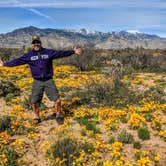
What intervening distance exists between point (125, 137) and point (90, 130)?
1.34m

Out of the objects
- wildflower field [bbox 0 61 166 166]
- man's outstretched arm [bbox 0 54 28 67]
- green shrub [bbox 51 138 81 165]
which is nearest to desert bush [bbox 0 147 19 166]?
wildflower field [bbox 0 61 166 166]

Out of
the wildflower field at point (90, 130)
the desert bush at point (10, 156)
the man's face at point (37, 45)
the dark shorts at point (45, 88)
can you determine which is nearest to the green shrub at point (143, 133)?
the wildflower field at point (90, 130)

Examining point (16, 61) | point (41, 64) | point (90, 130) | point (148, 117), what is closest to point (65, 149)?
point (90, 130)

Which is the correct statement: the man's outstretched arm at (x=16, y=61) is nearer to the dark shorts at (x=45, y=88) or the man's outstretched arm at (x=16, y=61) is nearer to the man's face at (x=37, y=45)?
the man's face at (x=37, y=45)

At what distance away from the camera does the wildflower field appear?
8.95 metres

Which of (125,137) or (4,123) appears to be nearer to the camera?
(125,137)

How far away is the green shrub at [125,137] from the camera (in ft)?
33.3

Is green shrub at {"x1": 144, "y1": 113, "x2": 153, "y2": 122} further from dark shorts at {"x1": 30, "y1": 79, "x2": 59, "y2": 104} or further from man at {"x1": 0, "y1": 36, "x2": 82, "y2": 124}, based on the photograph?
dark shorts at {"x1": 30, "y1": 79, "x2": 59, "y2": 104}

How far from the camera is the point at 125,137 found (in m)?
10.2

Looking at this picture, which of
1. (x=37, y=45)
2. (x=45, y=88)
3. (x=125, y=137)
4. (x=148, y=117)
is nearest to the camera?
(x=125, y=137)

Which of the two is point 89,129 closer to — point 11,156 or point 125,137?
point 125,137

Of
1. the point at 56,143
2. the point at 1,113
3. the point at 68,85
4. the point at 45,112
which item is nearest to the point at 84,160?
Answer: the point at 56,143

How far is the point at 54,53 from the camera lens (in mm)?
11148

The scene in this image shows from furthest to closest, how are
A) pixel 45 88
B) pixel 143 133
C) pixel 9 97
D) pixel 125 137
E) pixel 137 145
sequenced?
pixel 9 97 < pixel 45 88 < pixel 143 133 < pixel 125 137 < pixel 137 145
